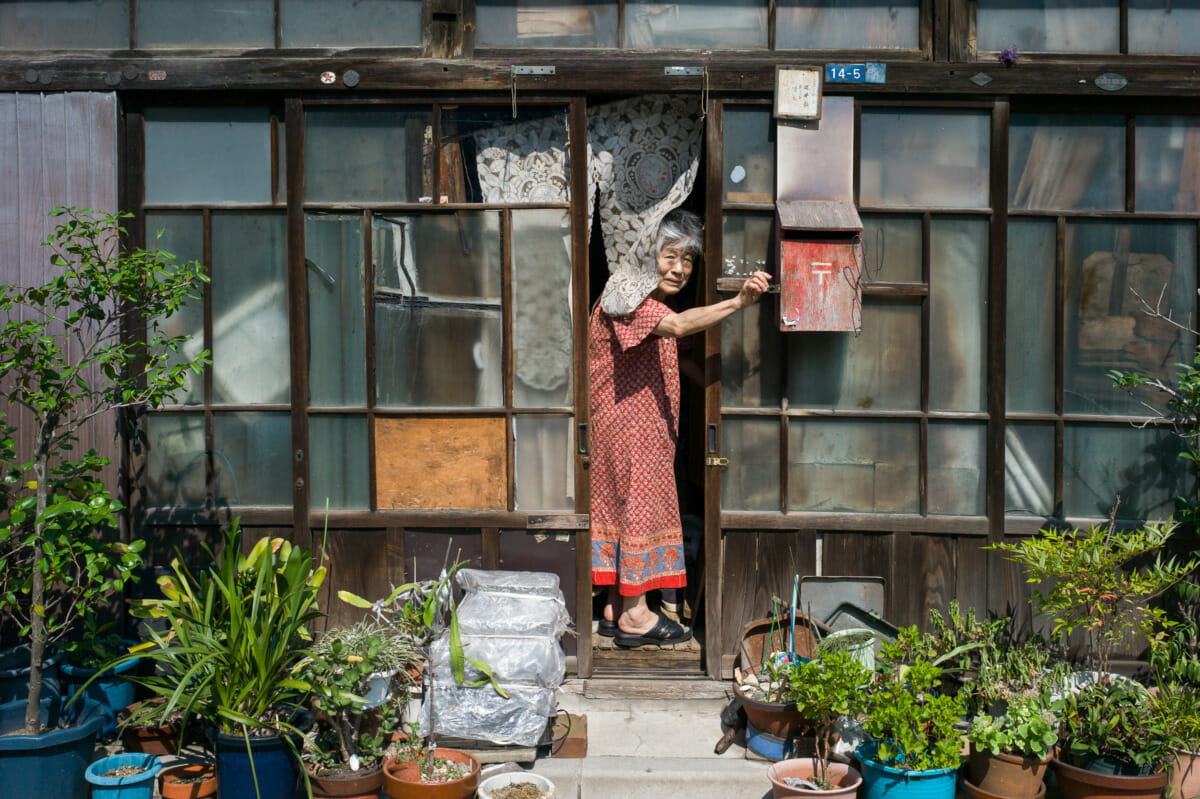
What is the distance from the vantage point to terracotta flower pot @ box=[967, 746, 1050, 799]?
3945mm

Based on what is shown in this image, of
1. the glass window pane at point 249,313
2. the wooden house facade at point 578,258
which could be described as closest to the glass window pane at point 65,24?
the wooden house facade at point 578,258

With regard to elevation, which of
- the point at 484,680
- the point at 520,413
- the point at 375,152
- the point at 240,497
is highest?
the point at 375,152

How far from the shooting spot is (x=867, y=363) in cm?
504

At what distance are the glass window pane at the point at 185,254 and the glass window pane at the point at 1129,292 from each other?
14.4ft

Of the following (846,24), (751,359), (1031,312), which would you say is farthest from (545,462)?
(846,24)

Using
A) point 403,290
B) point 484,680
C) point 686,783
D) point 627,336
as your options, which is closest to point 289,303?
point 403,290

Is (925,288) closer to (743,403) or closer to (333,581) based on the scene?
(743,403)

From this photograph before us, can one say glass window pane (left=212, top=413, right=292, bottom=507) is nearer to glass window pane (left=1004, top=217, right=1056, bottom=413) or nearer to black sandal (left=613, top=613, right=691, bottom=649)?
black sandal (left=613, top=613, right=691, bottom=649)

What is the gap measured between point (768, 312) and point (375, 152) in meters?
2.14

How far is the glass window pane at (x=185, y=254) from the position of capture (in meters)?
5.11

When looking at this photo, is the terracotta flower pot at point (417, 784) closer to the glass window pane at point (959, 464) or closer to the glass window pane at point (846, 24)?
the glass window pane at point (959, 464)

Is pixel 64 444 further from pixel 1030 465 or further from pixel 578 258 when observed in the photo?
pixel 1030 465

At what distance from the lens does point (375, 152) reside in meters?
5.05

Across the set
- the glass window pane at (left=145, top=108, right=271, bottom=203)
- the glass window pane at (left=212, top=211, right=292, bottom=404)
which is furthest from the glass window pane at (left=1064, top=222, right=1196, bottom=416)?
the glass window pane at (left=145, top=108, right=271, bottom=203)
